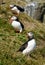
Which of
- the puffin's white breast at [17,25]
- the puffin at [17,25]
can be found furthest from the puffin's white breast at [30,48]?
the puffin's white breast at [17,25]

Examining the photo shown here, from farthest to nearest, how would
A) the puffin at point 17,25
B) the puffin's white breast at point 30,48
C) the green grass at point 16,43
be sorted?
the puffin at point 17,25 → the puffin's white breast at point 30,48 → the green grass at point 16,43

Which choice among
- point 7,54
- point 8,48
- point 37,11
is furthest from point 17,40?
point 37,11

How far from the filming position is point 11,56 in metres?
8.93

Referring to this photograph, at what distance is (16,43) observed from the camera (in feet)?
34.8

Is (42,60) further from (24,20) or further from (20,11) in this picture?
(20,11)

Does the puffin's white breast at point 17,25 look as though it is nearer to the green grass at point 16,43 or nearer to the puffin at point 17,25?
the puffin at point 17,25

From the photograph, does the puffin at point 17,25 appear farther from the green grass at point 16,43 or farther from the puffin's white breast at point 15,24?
the green grass at point 16,43

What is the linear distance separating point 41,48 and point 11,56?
2.07 metres

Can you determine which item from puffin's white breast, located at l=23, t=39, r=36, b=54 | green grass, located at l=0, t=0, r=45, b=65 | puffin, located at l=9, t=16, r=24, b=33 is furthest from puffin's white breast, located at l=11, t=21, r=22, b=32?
puffin's white breast, located at l=23, t=39, r=36, b=54

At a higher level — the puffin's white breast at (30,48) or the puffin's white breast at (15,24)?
the puffin's white breast at (30,48)

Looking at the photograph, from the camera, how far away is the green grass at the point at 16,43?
349 inches

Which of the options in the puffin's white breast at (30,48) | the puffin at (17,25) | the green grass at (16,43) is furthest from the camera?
the puffin at (17,25)

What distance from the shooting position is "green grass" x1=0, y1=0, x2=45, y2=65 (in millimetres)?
8852

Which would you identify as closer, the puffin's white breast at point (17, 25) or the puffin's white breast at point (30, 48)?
the puffin's white breast at point (30, 48)
